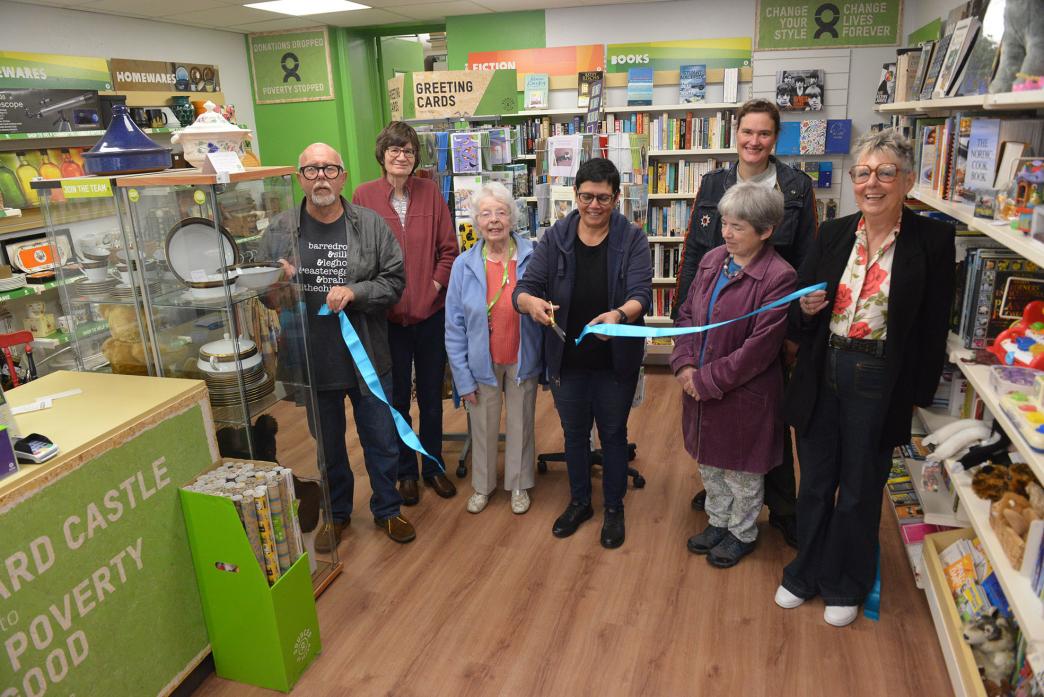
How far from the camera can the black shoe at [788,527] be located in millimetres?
3055

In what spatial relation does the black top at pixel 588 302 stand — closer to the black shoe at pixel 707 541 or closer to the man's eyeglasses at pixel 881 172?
the black shoe at pixel 707 541

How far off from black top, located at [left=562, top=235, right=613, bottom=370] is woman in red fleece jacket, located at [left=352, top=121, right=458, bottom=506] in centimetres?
80

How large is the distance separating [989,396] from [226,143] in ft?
8.32

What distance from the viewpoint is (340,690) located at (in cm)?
238

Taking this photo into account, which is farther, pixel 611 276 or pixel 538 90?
pixel 538 90

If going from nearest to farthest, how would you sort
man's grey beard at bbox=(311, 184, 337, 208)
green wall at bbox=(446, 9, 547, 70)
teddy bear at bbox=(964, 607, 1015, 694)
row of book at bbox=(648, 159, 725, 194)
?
teddy bear at bbox=(964, 607, 1015, 694)
man's grey beard at bbox=(311, 184, 337, 208)
row of book at bbox=(648, 159, 725, 194)
green wall at bbox=(446, 9, 547, 70)

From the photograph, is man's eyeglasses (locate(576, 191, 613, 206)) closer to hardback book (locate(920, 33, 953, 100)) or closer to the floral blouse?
the floral blouse

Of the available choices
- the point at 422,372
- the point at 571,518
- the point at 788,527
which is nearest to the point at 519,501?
the point at 571,518

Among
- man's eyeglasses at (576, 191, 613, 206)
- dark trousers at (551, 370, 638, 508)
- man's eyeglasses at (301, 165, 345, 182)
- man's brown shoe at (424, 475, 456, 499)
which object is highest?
man's eyeglasses at (301, 165, 345, 182)

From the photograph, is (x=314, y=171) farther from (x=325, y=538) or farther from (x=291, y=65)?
(x=291, y=65)

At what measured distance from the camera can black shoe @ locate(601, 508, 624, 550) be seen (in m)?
3.15

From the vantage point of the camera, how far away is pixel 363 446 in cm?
319

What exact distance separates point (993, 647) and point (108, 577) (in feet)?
8.49

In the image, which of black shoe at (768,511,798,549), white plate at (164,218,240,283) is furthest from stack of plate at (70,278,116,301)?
black shoe at (768,511,798,549)
